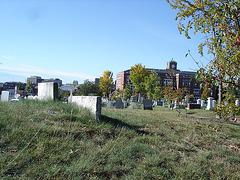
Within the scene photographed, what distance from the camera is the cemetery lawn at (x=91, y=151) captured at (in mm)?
3037

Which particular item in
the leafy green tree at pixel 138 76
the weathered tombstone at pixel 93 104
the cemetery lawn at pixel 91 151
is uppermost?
the leafy green tree at pixel 138 76

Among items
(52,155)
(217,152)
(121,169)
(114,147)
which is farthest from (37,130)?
(217,152)

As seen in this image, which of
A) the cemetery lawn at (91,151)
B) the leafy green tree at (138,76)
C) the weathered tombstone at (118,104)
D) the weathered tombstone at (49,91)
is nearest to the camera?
the cemetery lawn at (91,151)

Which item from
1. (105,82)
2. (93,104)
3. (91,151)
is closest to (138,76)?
(105,82)

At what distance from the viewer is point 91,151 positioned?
3.67 metres

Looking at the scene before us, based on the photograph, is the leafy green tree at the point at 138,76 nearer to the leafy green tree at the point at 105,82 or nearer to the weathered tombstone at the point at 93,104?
the leafy green tree at the point at 105,82

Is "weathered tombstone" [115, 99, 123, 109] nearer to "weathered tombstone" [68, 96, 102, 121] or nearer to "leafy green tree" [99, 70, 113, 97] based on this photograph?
"weathered tombstone" [68, 96, 102, 121]

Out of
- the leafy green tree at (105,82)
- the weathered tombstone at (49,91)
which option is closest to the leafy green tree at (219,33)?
the weathered tombstone at (49,91)

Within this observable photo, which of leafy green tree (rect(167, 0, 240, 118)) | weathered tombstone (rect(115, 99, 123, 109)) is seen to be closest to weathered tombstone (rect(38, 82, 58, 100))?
leafy green tree (rect(167, 0, 240, 118))

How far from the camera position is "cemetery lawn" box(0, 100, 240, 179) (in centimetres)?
304

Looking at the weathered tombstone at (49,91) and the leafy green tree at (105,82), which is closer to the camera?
the weathered tombstone at (49,91)

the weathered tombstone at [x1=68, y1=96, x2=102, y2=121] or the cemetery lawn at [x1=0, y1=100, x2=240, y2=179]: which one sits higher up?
the weathered tombstone at [x1=68, y1=96, x2=102, y2=121]

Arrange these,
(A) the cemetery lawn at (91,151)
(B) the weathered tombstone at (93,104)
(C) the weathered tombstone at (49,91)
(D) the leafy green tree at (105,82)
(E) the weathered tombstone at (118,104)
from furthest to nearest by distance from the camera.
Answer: (D) the leafy green tree at (105,82) < (E) the weathered tombstone at (118,104) < (C) the weathered tombstone at (49,91) < (B) the weathered tombstone at (93,104) < (A) the cemetery lawn at (91,151)

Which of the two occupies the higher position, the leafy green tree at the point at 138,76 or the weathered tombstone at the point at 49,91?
the leafy green tree at the point at 138,76
